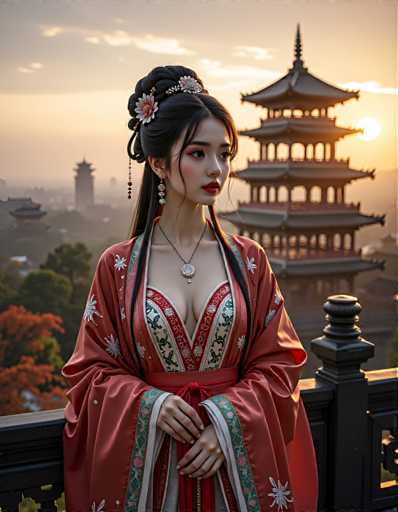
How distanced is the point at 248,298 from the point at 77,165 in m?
35.2

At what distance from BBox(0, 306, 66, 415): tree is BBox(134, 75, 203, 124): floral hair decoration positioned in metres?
12.1

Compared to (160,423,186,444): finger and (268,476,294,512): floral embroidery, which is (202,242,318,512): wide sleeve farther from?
(160,423,186,444): finger

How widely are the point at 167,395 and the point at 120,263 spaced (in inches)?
16.6

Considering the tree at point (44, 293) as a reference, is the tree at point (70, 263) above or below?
above

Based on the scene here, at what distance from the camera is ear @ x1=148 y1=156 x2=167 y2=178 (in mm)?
1718

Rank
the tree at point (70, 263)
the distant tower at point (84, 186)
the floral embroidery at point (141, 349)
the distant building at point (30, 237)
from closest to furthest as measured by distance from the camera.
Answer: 1. the floral embroidery at point (141, 349)
2. the tree at point (70, 263)
3. the distant building at point (30, 237)
4. the distant tower at point (84, 186)

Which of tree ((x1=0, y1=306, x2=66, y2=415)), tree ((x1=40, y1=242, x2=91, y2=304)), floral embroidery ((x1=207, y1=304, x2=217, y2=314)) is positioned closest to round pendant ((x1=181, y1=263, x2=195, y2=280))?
floral embroidery ((x1=207, y1=304, x2=217, y2=314))

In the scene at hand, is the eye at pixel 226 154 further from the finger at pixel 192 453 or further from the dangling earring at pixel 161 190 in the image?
the finger at pixel 192 453

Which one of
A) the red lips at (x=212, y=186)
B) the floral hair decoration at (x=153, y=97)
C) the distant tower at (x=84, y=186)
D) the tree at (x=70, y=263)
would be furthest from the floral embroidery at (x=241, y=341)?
the distant tower at (x=84, y=186)

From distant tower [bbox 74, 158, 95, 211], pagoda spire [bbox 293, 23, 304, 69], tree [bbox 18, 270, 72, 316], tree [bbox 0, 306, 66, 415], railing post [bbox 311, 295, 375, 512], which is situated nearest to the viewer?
railing post [bbox 311, 295, 375, 512]

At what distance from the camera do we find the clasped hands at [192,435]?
1.57 meters

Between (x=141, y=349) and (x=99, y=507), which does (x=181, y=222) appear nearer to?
(x=141, y=349)

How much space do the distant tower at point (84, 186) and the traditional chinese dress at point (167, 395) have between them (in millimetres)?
30396

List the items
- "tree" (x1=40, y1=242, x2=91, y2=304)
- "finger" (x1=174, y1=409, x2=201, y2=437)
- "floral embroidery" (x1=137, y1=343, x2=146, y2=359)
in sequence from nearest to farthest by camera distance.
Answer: "finger" (x1=174, y1=409, x2=201, y2=437), "floral embroidery" (x1=137, y1=343, x2=146, y2=359), "tree" (x1=40, y1=242, x2=91, y2=304)
